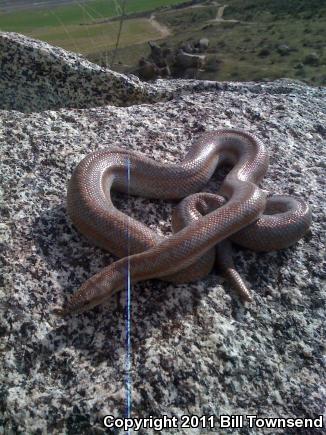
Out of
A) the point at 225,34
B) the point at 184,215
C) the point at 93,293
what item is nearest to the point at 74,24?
the point at 184,215

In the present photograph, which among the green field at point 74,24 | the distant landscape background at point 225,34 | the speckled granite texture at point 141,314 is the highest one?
the distant landscape background at point 225,34

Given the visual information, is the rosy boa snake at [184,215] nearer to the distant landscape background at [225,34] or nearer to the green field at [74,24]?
the green field at [74,24]

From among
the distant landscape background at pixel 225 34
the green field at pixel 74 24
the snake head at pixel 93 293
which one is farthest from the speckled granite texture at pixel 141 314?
the distant landscape background at pixel 225 34

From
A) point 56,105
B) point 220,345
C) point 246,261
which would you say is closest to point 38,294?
point 220,345

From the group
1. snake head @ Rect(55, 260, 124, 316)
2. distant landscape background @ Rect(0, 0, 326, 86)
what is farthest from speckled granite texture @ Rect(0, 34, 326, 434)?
distant landscape background @ Rect(0, 0, 326, 86)

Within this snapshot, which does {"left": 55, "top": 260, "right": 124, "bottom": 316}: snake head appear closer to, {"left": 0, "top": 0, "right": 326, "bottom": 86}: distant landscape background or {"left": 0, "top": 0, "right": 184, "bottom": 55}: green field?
{"left": 0, "top": 0, "right": 184, "bottom": 55}: green field
